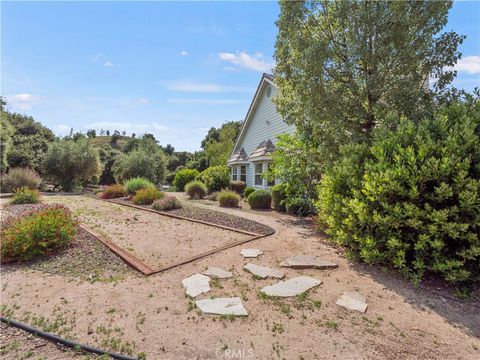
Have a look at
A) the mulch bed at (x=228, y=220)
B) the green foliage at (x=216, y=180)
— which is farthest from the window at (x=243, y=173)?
the mulch bed at (x=228, y=220)

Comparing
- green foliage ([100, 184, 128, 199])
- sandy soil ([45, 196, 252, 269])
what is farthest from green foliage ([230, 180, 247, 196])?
sandy soil ([45, 196, 252, 269])

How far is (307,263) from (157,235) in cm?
368

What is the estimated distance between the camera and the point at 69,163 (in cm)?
1900

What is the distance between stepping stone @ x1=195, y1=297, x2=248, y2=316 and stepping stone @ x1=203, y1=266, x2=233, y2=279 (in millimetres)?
732

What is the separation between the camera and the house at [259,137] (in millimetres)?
15612

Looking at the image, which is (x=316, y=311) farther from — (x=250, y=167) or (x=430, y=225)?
(x=250, y=167)

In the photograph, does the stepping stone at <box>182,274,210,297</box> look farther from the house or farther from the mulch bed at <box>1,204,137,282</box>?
the house

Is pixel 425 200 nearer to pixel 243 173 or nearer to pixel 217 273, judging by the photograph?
pixel 217 273

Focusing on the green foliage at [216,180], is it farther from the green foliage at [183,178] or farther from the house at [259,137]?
the green foliage at [183,178]

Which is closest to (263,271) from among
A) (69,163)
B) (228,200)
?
(228,200)

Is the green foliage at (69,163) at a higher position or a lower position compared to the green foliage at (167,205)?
higher

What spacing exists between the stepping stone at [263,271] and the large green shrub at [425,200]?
1462 millimetres

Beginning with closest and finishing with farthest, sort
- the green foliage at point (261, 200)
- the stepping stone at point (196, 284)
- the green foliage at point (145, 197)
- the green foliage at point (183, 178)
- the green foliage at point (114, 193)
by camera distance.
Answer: the stepping stone at point (196, 284), the green foliage at point (145, 197), the green foliage at point (261, 200), the green foliage at point (114, 193), the green foliage at point (183, 178)

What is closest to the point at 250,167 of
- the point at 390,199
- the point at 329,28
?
the point at 329,28
